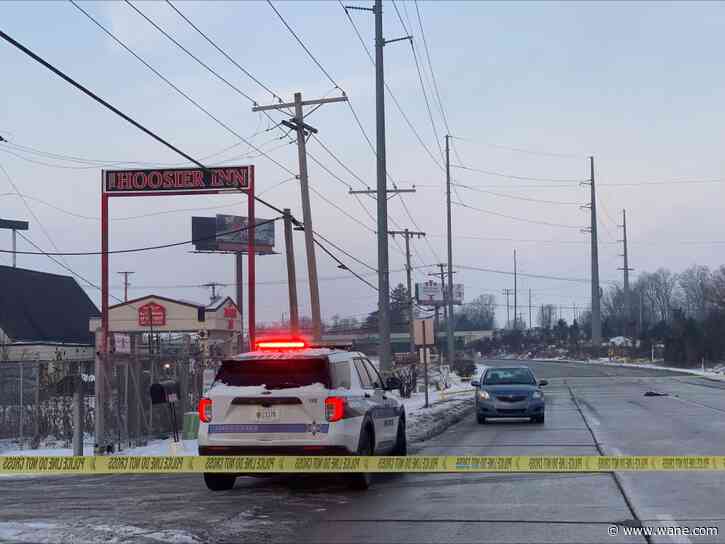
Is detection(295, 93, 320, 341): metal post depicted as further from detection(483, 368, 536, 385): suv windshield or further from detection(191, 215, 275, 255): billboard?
detection(191, 215, 275, 255): billboard

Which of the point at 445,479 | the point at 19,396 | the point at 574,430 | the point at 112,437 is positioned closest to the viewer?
the point at 445,479

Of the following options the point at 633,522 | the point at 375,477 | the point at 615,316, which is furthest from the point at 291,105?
the point at 615,316

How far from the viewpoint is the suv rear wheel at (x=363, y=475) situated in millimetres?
12672

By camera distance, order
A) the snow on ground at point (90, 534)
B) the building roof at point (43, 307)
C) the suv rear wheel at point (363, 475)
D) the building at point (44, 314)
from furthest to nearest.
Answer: the building roof at point (43, 307), the building at point (44, 314), the suv rear wheel at point (363, 475), the snow on ground at point (90, 534)

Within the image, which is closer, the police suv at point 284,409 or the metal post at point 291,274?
the police suv at point 284,409

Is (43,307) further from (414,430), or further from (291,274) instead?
(414,430)

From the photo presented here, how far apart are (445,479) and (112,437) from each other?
7833mm

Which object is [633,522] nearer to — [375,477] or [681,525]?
[681,525]

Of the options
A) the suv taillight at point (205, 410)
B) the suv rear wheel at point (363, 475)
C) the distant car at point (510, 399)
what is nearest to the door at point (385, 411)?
the suv rear wheel at point (363, 475)

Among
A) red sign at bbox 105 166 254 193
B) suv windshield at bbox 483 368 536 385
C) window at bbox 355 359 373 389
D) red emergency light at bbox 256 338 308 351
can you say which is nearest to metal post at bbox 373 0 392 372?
suv windshield at bbox 483 368 536 385

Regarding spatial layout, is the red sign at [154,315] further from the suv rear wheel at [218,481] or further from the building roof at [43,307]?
the suv rear wheel at [218,481]

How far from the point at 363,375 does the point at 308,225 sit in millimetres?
17610

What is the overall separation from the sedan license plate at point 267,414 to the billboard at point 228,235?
6526cm

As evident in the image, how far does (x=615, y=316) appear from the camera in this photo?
17638 cm
